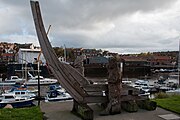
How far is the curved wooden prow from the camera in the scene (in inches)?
431

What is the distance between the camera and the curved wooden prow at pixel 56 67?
35.9 feet

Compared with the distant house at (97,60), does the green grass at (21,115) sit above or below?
below

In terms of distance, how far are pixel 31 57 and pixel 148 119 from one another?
6107cm

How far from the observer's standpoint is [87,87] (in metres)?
11.5

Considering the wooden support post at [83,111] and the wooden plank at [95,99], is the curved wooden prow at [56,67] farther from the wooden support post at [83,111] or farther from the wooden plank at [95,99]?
the wooden support post at [83,111]

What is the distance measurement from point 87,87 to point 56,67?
177cm

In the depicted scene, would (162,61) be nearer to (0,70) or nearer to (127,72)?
(127,72)

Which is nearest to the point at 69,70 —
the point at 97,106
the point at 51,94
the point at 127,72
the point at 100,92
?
the point at 100,92

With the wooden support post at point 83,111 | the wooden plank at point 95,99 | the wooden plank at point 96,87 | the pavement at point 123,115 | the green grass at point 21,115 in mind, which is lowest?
the pavement at point 123,115

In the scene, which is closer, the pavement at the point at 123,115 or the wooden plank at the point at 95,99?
the pavement at the point at 123,115

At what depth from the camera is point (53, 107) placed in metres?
12.9

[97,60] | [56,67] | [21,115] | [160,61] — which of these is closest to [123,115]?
[56,67]

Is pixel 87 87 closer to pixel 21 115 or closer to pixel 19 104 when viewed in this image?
pixel 21 115

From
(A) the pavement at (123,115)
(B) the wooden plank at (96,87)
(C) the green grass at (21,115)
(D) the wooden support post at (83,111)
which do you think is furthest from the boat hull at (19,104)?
(B) the wooden plank at (96,87)
